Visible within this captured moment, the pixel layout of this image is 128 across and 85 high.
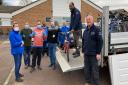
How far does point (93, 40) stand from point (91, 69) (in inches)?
33.3

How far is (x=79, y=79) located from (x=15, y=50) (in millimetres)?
2378

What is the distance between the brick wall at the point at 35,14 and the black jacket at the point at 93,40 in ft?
108

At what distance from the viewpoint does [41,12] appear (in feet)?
138

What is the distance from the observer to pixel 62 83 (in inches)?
399

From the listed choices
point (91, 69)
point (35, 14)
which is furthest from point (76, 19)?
point (35, 14)

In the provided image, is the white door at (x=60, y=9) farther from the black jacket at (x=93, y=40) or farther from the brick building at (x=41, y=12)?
the black jacket at (x=93, y=40)

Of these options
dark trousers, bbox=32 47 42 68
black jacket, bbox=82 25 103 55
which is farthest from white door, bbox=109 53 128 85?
dark trousers, bbox=32 47 42 68

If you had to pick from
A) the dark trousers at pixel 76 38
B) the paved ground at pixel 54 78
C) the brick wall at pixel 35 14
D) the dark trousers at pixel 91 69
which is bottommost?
the paved ground at pixel 54 78

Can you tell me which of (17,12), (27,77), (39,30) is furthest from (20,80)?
(17,12)

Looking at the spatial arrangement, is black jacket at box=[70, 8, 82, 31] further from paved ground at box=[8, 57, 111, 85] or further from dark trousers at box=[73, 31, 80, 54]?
paved ground at box=[8, 57, 111, 85]

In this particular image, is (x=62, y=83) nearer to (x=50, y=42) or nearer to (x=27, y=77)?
(x=27, y=77)

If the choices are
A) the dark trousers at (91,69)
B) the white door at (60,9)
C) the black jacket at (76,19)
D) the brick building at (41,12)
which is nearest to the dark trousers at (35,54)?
the black jacket at (76,19)

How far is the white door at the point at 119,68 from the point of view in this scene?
27.3 feet

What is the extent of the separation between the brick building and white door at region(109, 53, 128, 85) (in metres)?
32.5
